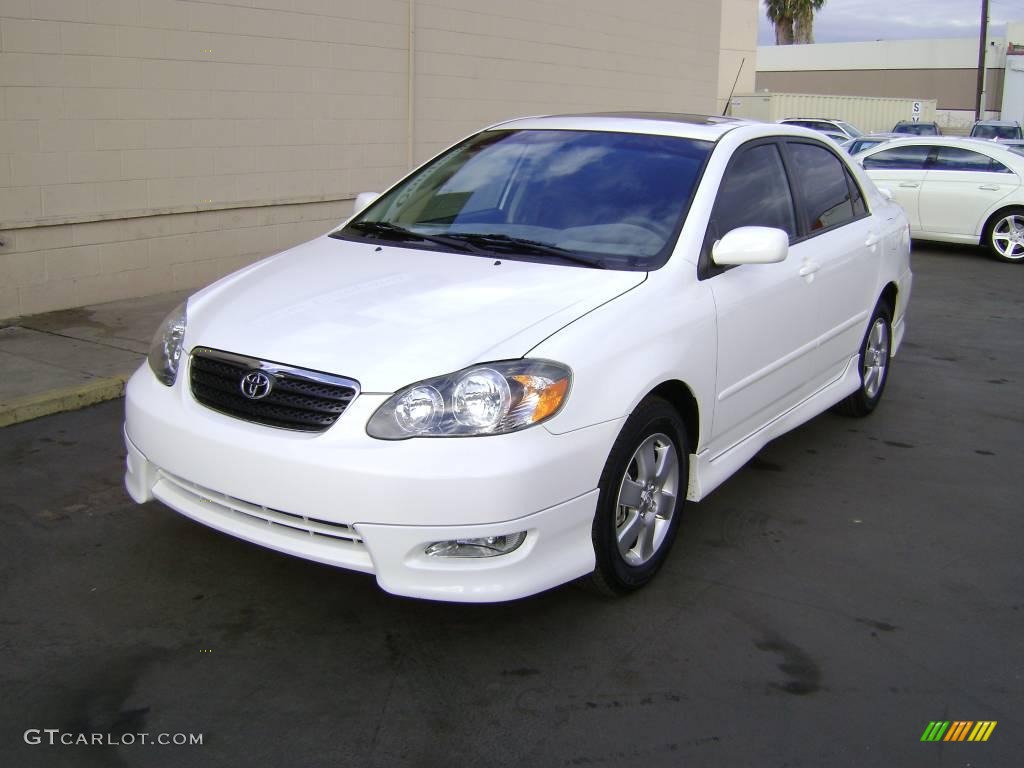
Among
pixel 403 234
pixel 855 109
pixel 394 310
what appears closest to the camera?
pixel 394 310

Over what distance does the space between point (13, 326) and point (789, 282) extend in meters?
5.76

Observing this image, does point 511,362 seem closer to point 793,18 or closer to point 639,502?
point 639,502

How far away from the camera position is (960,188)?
14117 millimetres

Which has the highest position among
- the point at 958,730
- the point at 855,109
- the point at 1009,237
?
the point at 855,109

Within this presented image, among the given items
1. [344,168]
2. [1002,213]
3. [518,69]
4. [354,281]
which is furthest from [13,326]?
[1002,213]

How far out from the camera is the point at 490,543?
11.3 feet

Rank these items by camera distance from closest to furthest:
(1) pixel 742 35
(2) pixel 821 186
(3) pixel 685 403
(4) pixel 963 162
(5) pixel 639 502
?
(5) pixel 639 502 → (3) pixel 685 403 → (2) pixel 821 186 → (4) pixel 963 162 → (1) pixel 742 35

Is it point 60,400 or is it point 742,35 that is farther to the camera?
point 742,35

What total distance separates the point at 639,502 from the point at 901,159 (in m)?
12.3

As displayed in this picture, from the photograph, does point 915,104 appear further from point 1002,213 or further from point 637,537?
point 637,537

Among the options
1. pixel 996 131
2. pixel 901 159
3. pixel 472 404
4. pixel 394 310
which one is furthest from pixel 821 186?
pixel 996 131

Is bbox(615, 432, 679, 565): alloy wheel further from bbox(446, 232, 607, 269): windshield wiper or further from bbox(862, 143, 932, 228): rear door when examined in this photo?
bbox(862, 143, 932, 228): rear door
